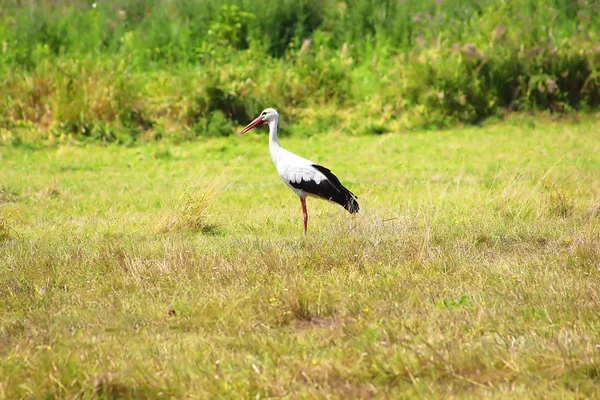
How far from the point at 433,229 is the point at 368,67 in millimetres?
10364

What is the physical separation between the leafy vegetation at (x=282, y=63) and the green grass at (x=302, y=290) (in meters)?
4.39

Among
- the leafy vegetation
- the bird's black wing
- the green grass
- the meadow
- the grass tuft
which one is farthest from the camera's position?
the leafy vegetation

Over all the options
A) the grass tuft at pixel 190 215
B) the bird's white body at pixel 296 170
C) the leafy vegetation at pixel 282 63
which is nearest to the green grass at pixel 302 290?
the grass tuft at pixel 190 215

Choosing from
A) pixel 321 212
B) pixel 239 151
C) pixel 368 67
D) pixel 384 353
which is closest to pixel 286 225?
pixel 321 212

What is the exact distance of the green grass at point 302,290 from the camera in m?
4.26

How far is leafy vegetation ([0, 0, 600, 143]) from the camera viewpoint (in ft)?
49.0

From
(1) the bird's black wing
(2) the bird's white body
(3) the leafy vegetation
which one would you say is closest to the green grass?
(1) the bird's black wing

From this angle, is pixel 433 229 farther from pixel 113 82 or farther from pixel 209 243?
pixel 113 82

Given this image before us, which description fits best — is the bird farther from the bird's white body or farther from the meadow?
the meadow

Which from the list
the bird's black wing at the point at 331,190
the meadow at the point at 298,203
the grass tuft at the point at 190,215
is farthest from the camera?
the bird's black wing at the point at 331,190

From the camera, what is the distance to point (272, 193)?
10391 millimetres

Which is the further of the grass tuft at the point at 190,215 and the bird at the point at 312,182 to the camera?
the bird at the point at 312,182

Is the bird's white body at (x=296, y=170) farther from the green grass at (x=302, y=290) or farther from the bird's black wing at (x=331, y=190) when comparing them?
the green grass at (x=302, y=290)

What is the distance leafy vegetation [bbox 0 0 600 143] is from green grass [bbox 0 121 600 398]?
4388mm
